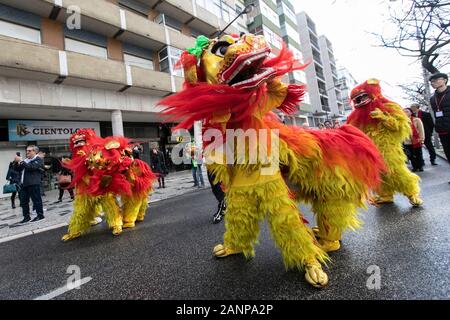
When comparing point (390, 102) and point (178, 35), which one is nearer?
point (390, 102)

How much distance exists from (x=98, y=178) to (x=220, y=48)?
2.51 m

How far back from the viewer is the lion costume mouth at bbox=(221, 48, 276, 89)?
5.05 feet

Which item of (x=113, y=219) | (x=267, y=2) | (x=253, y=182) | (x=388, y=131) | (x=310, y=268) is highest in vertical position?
(x=267, y=2)

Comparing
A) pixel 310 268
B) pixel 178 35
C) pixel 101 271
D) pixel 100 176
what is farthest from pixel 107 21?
pixel 310 268

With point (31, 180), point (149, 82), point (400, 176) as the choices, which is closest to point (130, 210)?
point (31, 180)

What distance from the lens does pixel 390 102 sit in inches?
129

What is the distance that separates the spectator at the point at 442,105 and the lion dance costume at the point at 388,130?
4.08 feet

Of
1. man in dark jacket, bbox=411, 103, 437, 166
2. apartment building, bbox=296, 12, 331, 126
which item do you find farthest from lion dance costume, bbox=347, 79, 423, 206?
apartment building, bbox=296, 12, 331, 126

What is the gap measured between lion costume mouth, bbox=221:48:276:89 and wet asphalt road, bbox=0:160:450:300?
4.54 ft

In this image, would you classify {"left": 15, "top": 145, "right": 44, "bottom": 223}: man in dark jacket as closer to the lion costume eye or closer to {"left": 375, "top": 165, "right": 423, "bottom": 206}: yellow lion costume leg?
the lion costume eye

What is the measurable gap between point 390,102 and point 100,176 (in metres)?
3.96

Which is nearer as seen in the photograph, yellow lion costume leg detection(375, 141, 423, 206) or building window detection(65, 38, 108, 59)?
yellow lion costume leg detection(375, 141, 423, 206)
